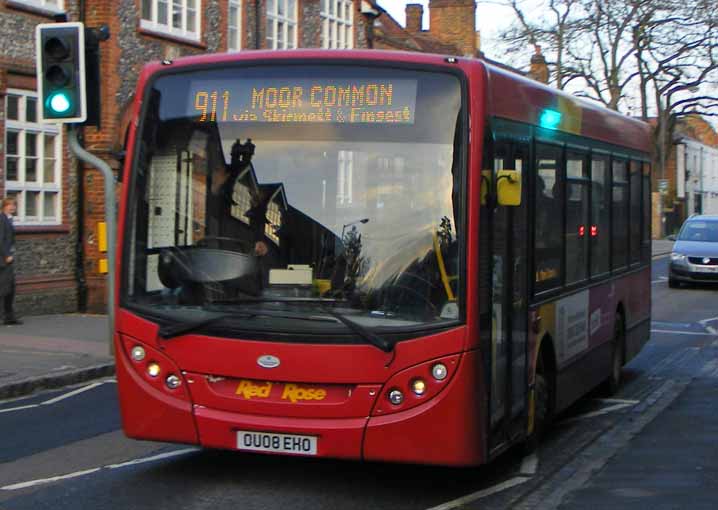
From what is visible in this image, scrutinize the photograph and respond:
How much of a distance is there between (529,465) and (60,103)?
6.62 meters

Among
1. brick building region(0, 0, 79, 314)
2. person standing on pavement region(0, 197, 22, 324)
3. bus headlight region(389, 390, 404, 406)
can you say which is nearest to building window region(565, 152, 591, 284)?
bus headlight region(389, 390, 404, 406)

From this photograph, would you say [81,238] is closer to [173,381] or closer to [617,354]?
[617,354]

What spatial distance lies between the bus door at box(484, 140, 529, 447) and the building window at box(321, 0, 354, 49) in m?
22.5

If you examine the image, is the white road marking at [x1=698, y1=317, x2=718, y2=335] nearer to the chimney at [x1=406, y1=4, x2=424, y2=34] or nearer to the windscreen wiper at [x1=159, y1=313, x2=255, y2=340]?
the windscreen wiper at [x1=159, y1=313, x2=255, y2=340]

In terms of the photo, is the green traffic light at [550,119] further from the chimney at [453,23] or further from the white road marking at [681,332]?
the chimney at [453,23]

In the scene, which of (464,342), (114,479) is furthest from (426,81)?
(114,479)

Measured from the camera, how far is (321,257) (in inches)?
271

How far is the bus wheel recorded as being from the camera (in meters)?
11.8

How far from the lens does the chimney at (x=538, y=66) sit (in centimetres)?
4753

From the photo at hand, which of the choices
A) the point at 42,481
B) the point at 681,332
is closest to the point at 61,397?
the point at 42,481

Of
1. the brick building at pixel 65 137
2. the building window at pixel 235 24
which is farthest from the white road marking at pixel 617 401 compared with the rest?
the building window at pixel 235 24

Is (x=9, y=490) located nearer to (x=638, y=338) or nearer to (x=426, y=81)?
(x=426, y=81)

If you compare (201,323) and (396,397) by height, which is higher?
(201,323)

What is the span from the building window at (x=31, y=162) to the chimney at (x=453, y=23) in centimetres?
3828
